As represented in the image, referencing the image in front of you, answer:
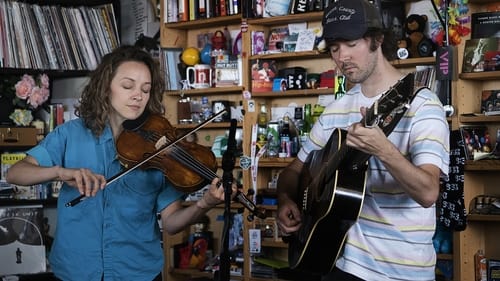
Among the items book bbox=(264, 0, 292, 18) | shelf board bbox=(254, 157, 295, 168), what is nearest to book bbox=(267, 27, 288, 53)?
book bbox=(264, 0, 292, 18)

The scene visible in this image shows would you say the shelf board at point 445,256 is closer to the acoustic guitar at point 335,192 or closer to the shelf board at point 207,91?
the shelf board at point 207,91

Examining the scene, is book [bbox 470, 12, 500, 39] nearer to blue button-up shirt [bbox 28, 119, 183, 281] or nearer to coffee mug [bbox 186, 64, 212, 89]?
coffee mug [bbox 186, 64, 212, 89]

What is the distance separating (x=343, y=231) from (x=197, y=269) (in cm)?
255

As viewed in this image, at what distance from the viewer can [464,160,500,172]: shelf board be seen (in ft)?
10.4

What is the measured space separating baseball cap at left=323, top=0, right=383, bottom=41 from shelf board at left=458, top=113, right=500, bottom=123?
159cm

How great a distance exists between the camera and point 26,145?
3.93 meters

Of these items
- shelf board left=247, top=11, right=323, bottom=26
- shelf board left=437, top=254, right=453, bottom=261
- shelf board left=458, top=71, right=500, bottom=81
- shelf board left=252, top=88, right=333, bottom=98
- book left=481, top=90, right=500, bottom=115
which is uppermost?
shelf board left=247, top=11, right=323, bottom=26

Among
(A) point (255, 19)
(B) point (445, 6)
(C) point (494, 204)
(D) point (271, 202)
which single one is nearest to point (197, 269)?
(D) point (271, 202)

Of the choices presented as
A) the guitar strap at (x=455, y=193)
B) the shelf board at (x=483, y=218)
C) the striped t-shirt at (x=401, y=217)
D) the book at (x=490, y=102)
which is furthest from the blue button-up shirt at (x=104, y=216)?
the book at (x=490, y=102)

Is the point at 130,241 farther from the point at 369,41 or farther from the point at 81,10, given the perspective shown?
the point at 81,10

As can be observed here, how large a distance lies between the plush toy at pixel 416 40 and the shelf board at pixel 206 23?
3.24ft

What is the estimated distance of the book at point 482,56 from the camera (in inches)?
128

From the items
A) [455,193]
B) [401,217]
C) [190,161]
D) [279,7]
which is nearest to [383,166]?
[401,217]

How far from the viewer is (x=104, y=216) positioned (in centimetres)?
190
